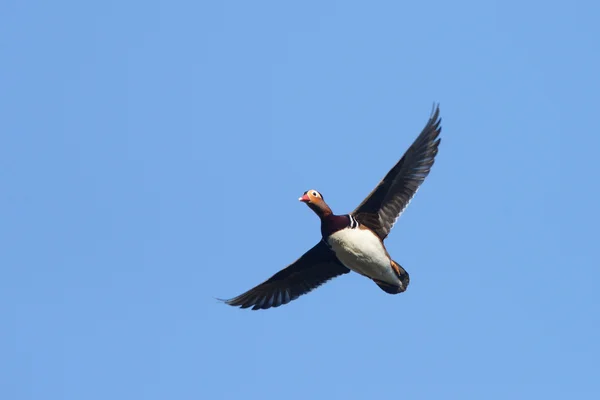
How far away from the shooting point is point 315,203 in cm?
2170

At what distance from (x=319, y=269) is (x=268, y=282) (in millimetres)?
1180

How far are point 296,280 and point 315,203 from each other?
264 cm

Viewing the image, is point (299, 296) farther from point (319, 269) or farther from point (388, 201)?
point (388, 201)

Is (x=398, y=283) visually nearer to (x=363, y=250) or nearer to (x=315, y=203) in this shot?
(x=363, y=250)

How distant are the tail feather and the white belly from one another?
11 centimetres

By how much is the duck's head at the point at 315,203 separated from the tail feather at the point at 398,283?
1761 mm

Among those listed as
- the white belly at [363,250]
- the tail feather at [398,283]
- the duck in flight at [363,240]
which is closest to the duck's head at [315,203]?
the duck in flight at [363,240]

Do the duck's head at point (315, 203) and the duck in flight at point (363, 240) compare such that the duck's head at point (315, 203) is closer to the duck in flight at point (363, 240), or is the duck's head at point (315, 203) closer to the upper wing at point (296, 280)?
the duck in flight at point (363, 240)

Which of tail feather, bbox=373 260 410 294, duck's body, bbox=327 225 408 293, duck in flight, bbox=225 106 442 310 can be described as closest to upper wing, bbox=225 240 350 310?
duck in flight, bbox=225 106 442 310

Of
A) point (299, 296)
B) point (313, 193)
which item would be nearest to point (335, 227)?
point (313, 193)

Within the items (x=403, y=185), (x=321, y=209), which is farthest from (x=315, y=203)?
(x=403, y=185)

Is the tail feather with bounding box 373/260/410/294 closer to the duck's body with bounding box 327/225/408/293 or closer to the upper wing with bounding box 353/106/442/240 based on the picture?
the duck's body with bounding box 327/225/408/293

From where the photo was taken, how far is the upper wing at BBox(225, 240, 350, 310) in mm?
23141

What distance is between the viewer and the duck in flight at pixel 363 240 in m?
21.7
